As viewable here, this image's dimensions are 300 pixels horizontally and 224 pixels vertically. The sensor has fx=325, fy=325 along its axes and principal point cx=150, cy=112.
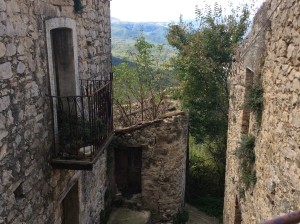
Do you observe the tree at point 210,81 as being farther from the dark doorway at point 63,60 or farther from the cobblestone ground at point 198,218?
the dark doorway at point 63,60

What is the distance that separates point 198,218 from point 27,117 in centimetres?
708

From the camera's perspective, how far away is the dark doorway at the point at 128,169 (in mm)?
8219

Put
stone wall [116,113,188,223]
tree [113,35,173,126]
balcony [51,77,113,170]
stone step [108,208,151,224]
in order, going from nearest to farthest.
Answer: balcony [51,77,113,170] < stone step [108,208,151,224] < stone wall [116,113,188,223] < tree [113,35,173,126]

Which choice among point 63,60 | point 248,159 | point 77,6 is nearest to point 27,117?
point 63,60

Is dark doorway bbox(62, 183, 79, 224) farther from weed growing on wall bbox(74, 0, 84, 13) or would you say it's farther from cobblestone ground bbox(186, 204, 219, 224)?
cobblestone ground bbox(186, 204, 219, 224)

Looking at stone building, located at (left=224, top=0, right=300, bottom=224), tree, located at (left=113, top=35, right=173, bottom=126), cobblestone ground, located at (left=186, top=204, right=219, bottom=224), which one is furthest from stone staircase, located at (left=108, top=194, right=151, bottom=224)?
tree, located at (left=113, top=35, right=173, bottom=126)

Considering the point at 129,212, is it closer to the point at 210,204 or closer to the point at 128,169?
the point at 128,169

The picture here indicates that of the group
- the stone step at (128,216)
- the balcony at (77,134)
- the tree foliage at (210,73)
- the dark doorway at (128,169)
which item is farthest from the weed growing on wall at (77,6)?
the tree foliage at (210,73)

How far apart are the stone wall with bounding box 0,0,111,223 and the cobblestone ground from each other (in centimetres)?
499

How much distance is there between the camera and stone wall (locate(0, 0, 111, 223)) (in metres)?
3.35

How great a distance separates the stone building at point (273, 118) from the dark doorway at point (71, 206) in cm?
289

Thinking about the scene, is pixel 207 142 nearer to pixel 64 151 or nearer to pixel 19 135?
pixel 64 151

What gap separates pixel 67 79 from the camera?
17.2 feet

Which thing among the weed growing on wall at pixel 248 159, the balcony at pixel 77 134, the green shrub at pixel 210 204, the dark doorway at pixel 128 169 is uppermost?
the balcony at pixel 77 134
